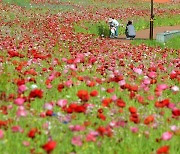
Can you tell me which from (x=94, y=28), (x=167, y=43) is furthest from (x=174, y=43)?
(x=94, y=28)

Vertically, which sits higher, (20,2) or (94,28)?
(20,2)

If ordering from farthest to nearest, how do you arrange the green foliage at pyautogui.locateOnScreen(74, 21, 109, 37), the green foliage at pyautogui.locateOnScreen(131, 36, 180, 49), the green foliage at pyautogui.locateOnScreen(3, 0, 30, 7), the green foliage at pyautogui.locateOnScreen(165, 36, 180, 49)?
1. the green foliage at pyautogui.locateOnScreen(3, 0, 30, 7)
2. the green foliage at pyautogui.locateOnScreen(74, 21, 109, 37)
3. the green foliage at pyautogui.locateOnScreen(165, 36, 180, 49)
4. the green foliage at pyautogui.locateOnScreen(131, 36, 180, 49)

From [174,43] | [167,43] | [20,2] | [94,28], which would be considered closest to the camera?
[174,43]

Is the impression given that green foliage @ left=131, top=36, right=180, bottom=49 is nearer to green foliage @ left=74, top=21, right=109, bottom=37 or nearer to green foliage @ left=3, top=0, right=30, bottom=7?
green foliage @ left=74, top=21, right=109, bottom=37

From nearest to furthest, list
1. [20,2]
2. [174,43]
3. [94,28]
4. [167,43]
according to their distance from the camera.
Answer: [174,43] → [167,43] → [94,28] → [20,2]

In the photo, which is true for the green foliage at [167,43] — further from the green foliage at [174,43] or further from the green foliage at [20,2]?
the green foliage at [20,2]

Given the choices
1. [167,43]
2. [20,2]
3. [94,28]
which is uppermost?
[20,2]

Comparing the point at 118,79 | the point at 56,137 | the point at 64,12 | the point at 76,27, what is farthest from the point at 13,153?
the point at 64,12

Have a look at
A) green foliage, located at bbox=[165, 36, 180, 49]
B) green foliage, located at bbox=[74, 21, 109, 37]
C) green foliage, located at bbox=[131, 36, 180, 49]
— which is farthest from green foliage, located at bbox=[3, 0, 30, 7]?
green foliage, located at bbox=[131, 36, 180, 49]

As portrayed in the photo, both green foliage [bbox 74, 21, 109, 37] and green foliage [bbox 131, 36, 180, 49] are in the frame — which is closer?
green foliage [bbox 131, 36, 180, 49]

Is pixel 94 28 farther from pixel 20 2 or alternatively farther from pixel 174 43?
pixel 20 2

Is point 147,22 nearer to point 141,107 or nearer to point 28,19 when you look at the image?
point 28,19

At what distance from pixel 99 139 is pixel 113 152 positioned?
17.2 inches

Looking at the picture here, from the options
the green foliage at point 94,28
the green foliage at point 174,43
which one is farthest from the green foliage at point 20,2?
the green foliage at point 174,43
